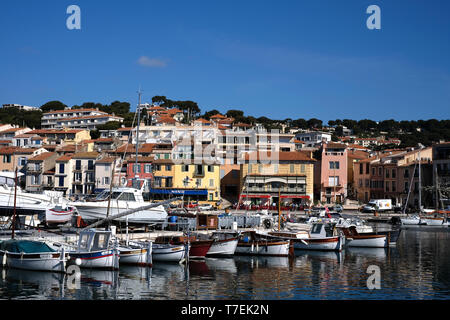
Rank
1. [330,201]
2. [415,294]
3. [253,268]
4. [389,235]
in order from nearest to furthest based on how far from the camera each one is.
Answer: [415,294] → [253,268] → [389,235] → [330,201]

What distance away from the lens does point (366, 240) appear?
154 feet

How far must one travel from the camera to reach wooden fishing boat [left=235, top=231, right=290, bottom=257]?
39.4 metres

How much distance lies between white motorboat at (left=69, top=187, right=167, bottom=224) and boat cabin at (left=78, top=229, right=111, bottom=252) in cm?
1284

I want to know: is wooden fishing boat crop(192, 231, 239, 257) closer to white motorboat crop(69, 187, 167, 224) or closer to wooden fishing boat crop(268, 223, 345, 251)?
wooden fishing boat crop(268, 223, 345, 251)

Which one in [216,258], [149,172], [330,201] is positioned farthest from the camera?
[330,201]

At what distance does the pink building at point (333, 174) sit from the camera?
89875 millimetres

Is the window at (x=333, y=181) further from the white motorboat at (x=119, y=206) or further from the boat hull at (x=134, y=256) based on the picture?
the boat hull at (x=134, y=256)

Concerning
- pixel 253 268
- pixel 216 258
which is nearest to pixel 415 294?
pixel 253 268

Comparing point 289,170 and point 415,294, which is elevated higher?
point 289,170

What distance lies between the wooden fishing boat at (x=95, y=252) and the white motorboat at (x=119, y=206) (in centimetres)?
1291

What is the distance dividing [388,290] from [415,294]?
1364mm

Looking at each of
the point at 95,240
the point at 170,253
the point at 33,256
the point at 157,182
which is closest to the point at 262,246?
the point at 170,253

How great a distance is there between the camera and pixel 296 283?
2914cm

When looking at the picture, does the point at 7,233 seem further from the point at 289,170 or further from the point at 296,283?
the point at 289,170
